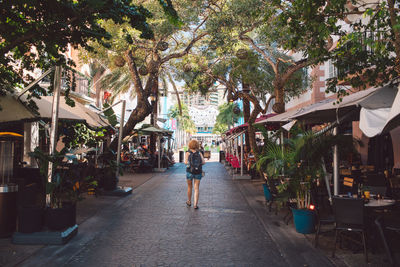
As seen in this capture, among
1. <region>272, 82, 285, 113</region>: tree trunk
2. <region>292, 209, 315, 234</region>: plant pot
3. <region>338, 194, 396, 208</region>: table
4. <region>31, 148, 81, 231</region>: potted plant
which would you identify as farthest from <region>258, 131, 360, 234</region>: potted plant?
<region>272, 82, 285, 113</region>: tree trunk

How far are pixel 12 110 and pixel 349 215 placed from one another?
23.5 feet

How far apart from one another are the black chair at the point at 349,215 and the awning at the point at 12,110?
6.57m

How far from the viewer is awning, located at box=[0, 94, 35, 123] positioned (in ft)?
26.4

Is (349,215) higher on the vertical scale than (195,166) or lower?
lower

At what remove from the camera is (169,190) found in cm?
1392

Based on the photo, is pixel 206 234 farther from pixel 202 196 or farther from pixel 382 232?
pixel 202 196

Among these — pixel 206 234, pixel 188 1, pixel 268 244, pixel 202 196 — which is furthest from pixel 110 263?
pixel 188 1

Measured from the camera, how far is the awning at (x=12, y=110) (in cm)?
805

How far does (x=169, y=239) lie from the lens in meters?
6.71

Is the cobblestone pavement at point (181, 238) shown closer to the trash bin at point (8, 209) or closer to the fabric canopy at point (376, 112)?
the trash bin at point (8, 209)

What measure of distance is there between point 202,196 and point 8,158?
6678mm

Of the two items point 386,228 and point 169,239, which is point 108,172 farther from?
point 386,228

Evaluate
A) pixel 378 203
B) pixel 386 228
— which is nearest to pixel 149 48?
pixel 378 203

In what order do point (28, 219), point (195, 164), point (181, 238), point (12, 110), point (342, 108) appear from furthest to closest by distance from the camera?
point (195, 164), point (12, 110), point (342, 108), point (181, 238), point (28, 219)
